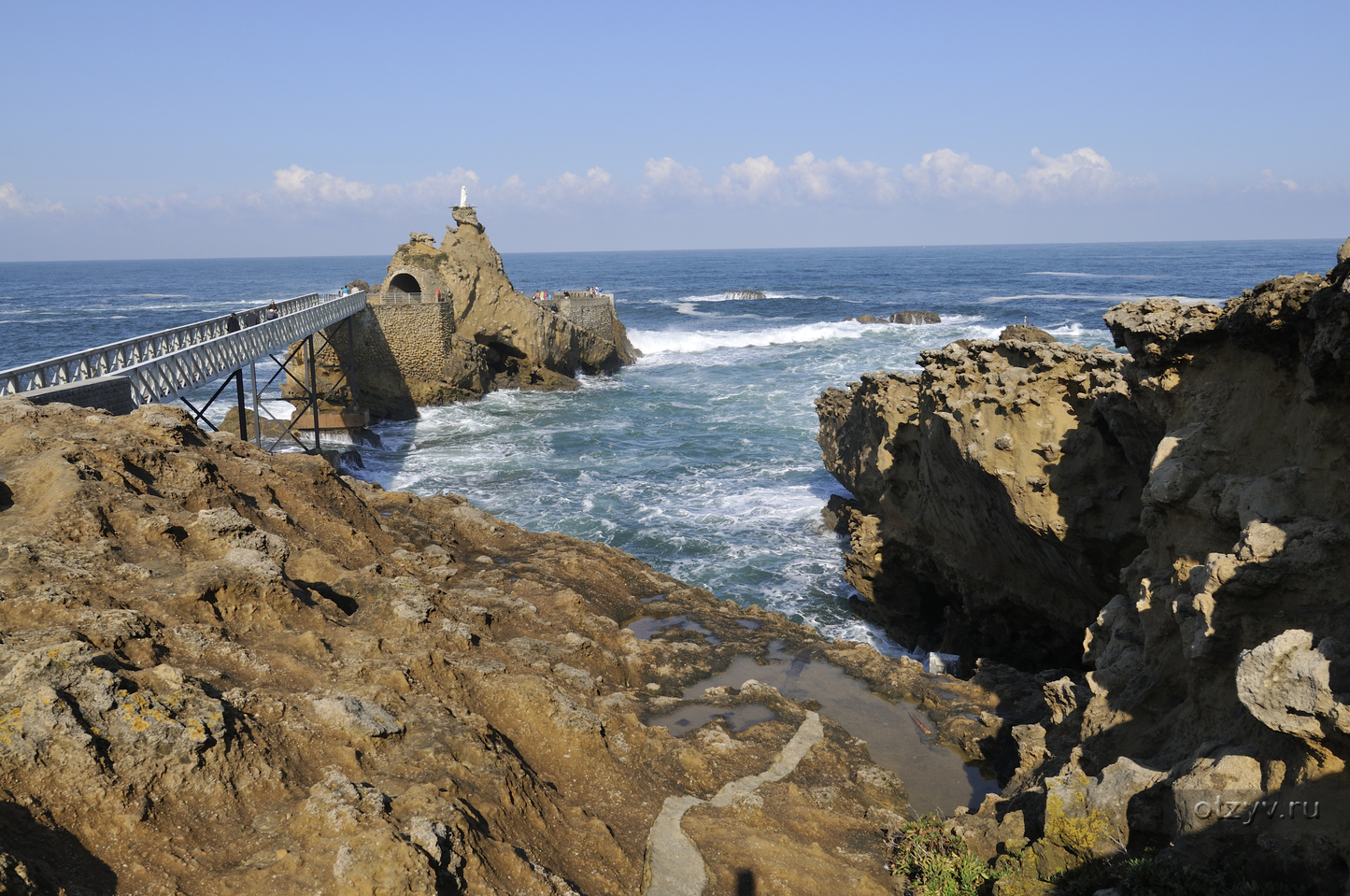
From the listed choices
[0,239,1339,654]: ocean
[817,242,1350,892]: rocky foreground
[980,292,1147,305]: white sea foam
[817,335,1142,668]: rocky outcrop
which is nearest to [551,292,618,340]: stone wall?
[0,239,1339,654]: ocean

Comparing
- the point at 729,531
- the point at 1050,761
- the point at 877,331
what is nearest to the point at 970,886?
the point at 1050,761

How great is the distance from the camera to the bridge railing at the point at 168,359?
12.3 metres

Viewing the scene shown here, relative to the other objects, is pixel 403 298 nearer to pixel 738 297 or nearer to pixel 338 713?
pixel 338 713

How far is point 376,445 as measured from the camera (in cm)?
2747

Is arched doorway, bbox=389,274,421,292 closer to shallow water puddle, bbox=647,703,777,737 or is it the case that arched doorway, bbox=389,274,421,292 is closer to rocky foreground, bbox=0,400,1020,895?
rocky foreground, bbox=0,400,1020,895

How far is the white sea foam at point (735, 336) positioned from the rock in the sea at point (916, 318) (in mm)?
1982

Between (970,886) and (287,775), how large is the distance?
455cm

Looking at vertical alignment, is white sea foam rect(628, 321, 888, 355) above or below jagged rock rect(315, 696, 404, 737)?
above

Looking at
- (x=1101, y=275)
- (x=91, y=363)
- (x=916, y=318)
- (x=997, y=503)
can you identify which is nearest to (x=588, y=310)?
(x=916, y=318)

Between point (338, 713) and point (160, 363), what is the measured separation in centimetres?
1059

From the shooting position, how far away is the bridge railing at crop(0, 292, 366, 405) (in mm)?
12258

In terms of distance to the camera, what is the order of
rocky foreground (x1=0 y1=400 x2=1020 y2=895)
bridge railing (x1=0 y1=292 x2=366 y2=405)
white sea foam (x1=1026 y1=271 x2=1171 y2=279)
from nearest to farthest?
rocky foreground (x1=0 y1=400 x2=1020 y2=895) → bridge railing (x1=0 y1=292 x2=366 y2=405) → white sea foam (x1=1026 y1=271 x2=1171 y2=279)

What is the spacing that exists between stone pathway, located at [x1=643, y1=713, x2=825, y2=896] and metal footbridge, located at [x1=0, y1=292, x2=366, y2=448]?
9571 mm

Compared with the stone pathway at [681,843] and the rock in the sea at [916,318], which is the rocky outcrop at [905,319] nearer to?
the rock in the sea at [916,318]
